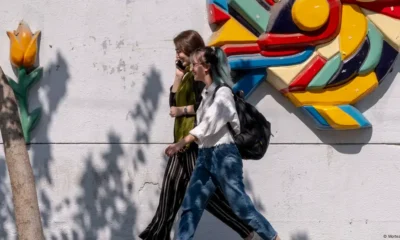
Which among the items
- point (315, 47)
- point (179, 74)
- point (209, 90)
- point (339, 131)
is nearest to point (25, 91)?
point (179, 74)

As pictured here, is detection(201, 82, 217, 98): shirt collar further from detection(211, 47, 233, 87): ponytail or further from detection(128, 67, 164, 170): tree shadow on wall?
detection(128, 67, 164, 170): tree shadow on wall

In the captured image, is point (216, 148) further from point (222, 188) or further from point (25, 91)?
point (25, 91)

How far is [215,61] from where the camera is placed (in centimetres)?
642

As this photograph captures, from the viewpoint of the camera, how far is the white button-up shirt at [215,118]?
6199 millimetres

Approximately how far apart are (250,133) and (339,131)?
147cm

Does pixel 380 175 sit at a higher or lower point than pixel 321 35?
lower

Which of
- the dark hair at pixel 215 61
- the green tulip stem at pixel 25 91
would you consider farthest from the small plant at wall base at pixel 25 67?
the dark hair at pixel 215 61

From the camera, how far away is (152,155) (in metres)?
7.67

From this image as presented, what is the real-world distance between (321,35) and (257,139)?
4.63 ft

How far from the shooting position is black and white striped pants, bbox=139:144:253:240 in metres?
6.86

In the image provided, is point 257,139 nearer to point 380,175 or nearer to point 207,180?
point 207,180

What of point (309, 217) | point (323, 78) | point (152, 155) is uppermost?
point (323, 78)

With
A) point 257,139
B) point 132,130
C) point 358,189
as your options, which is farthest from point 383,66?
point 132,130

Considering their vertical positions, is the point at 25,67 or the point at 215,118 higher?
the point at 215,118
